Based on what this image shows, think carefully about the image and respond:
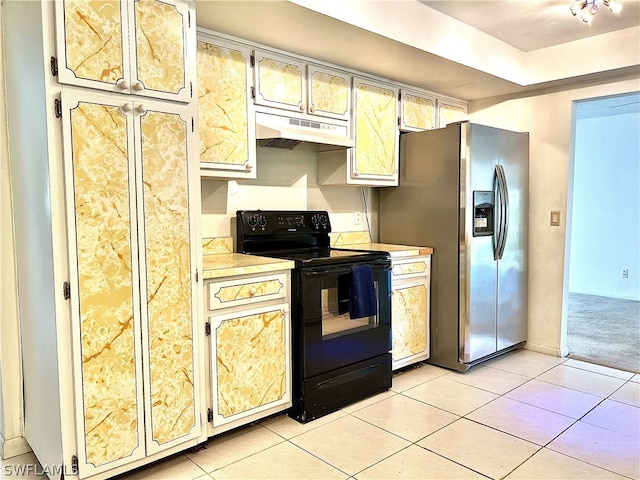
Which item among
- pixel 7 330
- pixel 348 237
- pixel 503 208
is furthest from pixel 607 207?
pixel 7 330

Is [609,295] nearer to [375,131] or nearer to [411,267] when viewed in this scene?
[411,267]

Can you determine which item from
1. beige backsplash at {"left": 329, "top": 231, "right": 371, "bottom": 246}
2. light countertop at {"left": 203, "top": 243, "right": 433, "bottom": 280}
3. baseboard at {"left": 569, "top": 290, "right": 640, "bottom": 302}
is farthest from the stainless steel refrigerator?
baseboard at {"left": 569, "top": 290, "right": 640, "bottom": 302}

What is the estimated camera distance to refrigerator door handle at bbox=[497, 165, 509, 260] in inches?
140

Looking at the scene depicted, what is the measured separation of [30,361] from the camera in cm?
222

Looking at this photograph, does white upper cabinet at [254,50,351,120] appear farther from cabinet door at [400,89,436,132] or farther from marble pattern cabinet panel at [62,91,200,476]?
marble pattern cabinet panel at [62,91,200,476]

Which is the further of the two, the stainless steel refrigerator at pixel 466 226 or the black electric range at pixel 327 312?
the stainless steel refrigerator at pixel 466 226

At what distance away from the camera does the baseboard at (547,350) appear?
3832 mm

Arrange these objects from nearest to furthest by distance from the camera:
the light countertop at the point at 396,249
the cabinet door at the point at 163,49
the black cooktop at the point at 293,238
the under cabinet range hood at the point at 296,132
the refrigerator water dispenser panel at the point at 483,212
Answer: the cabinet door at the point at 163,49 → the under cabinet range hood at the point at 296,132 → the black cooktop at the point at 293,238 → the light countertop at the point at 396,249 → the refrigerator water dispenser panel at the point at 483,212

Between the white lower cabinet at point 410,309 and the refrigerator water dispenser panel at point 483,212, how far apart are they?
422 millimetres

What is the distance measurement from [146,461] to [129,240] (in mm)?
1012

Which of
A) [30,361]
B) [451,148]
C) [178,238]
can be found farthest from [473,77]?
[30,361]

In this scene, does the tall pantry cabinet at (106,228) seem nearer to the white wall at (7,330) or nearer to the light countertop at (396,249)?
the white wall at (7,330)

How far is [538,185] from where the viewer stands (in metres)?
3.91

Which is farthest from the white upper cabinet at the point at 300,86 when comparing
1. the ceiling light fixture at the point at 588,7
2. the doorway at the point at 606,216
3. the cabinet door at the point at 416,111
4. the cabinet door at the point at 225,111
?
the doorway at the point at 606,216
